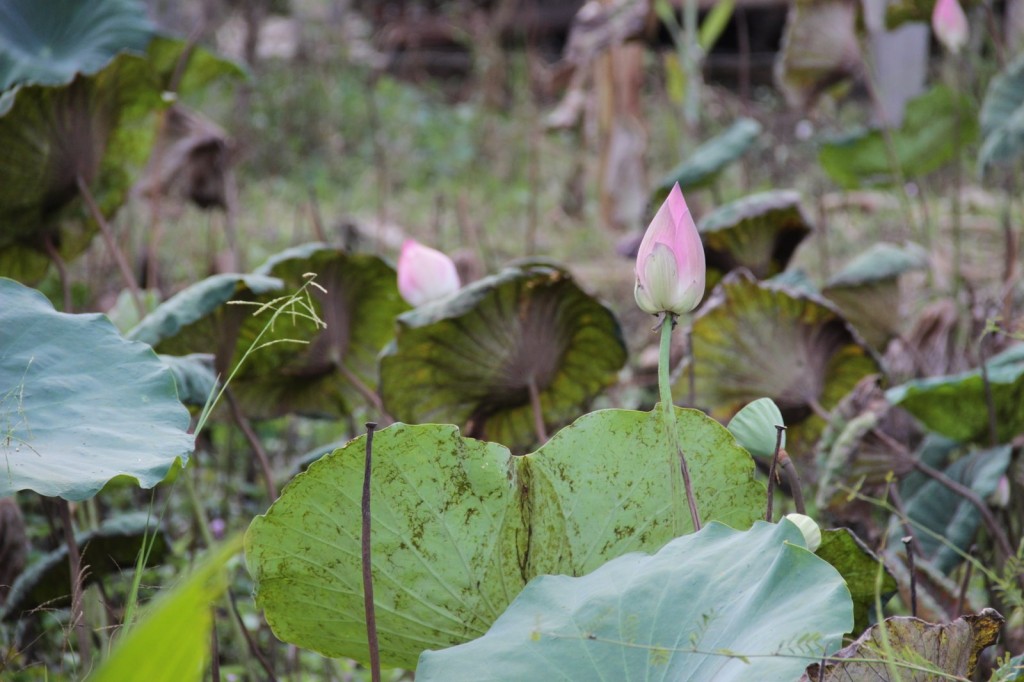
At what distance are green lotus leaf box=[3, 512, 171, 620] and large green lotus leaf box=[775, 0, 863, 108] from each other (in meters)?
1.55

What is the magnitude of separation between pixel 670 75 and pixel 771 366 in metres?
2.34

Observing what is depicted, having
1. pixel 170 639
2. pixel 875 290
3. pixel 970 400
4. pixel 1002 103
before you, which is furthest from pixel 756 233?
pixel 170 639

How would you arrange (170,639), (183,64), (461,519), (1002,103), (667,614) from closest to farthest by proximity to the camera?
(170,639) < (667,614) < (461,519) < (1002,103) < (183,64)

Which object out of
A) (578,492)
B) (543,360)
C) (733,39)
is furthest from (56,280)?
(733,39)

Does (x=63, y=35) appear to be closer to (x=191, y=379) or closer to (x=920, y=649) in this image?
(x=191, y=379)

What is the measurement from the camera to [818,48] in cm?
213

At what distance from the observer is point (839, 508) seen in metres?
1.13

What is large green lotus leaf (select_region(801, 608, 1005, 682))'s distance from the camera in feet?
1.99

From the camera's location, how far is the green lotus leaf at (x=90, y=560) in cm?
106

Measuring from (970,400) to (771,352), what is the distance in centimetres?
22

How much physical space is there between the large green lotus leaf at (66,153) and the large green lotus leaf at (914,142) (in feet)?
4.51

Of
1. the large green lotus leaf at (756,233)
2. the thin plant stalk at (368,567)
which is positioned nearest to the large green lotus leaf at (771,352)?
the large green lotus leaf at (756,233)

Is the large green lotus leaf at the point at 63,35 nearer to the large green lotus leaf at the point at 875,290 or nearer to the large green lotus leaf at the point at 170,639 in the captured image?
the large green lotus leaf at the point at 875,290

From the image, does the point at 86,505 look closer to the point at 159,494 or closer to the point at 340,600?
the point at 159,494
